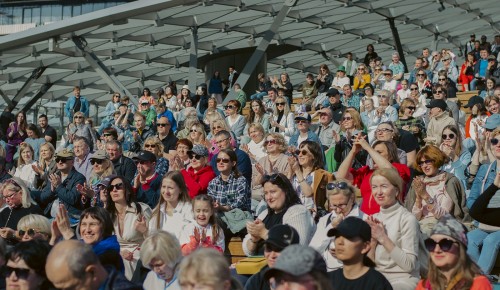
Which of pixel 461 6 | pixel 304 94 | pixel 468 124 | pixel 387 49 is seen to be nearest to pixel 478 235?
pixel 468 124

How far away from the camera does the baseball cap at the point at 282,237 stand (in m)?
7.07

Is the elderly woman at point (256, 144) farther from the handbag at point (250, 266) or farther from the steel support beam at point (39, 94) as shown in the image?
the steel support beam at point (39, 94)

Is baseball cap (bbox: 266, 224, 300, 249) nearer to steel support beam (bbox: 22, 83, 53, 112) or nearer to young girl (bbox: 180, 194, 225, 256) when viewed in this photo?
young girl (bbox: 180, 194, 225, 256)

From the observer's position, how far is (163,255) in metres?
7.69

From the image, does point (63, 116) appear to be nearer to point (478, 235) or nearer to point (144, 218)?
point (144, 218)

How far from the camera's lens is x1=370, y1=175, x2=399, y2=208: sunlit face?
851 centimetres

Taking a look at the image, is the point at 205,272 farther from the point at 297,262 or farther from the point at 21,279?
the point at 21,279

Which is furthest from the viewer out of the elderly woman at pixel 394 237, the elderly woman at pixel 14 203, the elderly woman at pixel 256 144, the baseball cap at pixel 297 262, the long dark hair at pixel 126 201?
Answer: the elderly woman at pixel 256 144

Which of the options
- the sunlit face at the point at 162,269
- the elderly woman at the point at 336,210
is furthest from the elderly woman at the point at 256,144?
the sunlit face at the point at 162,269

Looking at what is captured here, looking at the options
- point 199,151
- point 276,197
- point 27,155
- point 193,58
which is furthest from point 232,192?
point 193,58

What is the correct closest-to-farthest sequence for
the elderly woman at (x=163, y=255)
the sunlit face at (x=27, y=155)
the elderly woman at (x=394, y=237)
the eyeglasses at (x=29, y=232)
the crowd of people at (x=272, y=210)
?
the crowd of people at (x=272, y=210) < the elderly woman at (x=163, y=255) < the elderly woman at (x=394, y=237) < the eyeglasses at (x=29, y=232) < the sunlit face at (x=27, y=155)

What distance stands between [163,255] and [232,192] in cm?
403

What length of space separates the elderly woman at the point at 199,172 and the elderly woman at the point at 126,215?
5.16 ft

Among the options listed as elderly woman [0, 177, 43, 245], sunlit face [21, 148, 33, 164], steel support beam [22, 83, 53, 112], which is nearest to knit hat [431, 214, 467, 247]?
elderly woman [0, 177, 43, 245]
